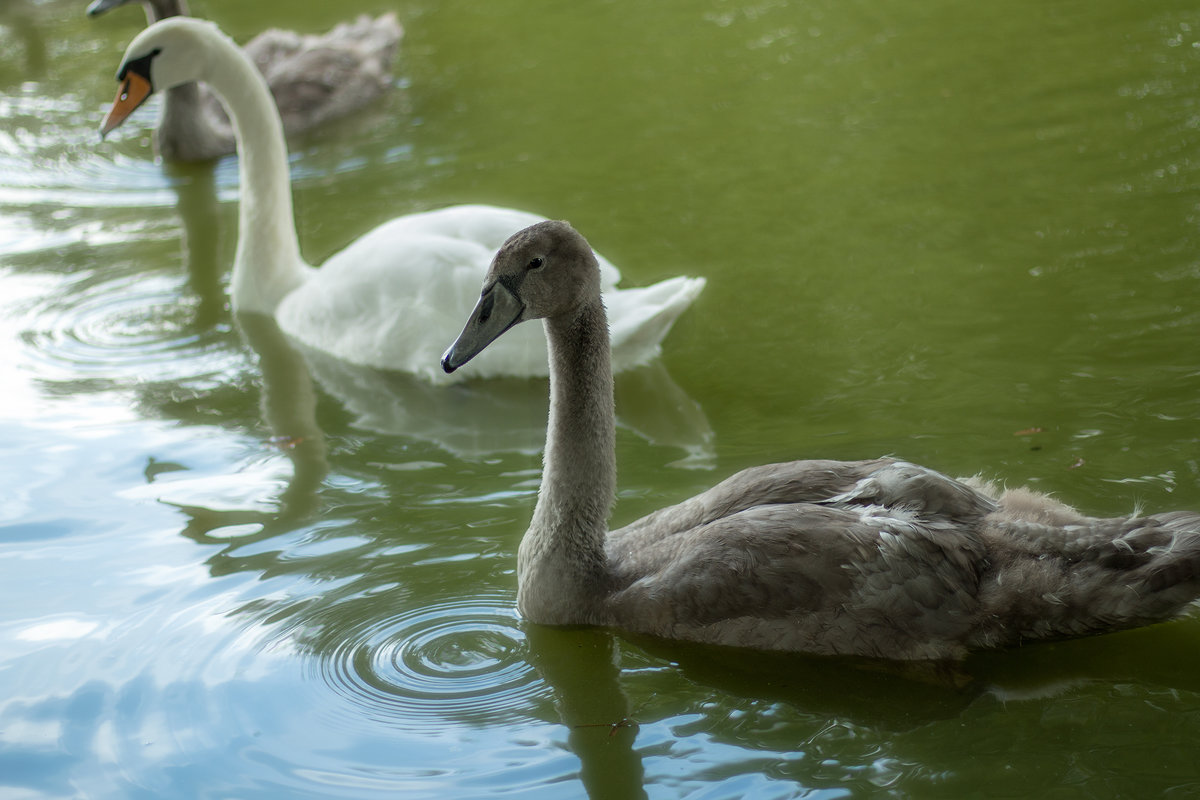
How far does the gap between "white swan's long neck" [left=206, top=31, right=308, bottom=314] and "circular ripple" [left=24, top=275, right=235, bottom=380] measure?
0.41 meters

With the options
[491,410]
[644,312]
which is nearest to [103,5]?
[491,410]

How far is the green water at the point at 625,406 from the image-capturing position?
4.23m

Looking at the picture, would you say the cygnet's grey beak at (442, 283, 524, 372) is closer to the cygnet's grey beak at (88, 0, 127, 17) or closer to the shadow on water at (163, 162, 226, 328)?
the shadow on water at (163, 162, 226, 328)

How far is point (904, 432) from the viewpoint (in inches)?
231

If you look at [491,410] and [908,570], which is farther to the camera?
[491,410]

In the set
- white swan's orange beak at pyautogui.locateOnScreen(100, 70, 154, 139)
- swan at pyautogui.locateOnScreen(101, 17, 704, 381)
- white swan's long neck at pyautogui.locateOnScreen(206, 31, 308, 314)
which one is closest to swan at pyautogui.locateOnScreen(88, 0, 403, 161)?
white swan's orange beak at pyautogui.locateOnScreen(100, 70, 154, 139)

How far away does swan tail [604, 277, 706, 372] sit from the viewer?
6.48m

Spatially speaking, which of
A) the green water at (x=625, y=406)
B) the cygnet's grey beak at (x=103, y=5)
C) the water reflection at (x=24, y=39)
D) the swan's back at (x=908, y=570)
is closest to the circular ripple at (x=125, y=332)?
the green water at (x=625, y=406)

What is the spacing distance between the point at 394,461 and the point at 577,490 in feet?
5.71

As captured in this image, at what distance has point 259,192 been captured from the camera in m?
7.97

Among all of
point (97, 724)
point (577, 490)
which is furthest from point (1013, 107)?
point (97, 724)

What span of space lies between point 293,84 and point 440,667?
796cm

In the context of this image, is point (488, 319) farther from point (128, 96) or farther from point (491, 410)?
point (128, 96)

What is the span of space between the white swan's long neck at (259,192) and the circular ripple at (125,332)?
1.36ft
